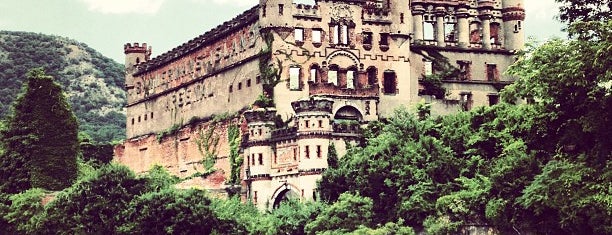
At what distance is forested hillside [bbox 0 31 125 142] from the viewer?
142m

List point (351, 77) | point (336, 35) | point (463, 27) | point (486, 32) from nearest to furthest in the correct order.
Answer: point (336, 35) → point (351, 77) → point (463, 27) → point (486, 32)

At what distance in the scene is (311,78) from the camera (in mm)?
74625

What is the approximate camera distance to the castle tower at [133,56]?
97.9m

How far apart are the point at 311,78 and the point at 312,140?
821 centimetres

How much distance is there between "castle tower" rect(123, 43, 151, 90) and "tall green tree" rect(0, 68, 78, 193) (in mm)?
20948

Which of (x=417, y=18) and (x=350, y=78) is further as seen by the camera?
(x=417, y=18)

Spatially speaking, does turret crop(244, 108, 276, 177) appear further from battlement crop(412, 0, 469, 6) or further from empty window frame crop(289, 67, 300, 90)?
battlement crop(412, 0, 469, 6)

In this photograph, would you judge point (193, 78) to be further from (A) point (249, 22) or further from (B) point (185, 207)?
(B) point (185, 207)

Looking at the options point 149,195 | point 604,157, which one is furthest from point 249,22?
point 604,157

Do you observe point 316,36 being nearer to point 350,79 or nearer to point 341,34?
point 341,34

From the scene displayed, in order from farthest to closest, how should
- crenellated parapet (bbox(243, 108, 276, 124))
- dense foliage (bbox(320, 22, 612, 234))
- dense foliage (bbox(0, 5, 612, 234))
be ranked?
crenellated parapet (bbox(243, 108, 276, 124)) → dense foliage (bbox(0, 5, 612, 234)) → dense foliage (bbox(320, 22, 612, 234))

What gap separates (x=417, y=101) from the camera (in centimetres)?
7669

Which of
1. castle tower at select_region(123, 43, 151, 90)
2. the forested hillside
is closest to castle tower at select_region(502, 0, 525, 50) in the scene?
castle tower at select_region(123, 43, 151, 90)

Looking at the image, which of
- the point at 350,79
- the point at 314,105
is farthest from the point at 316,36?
the point at 314,105
